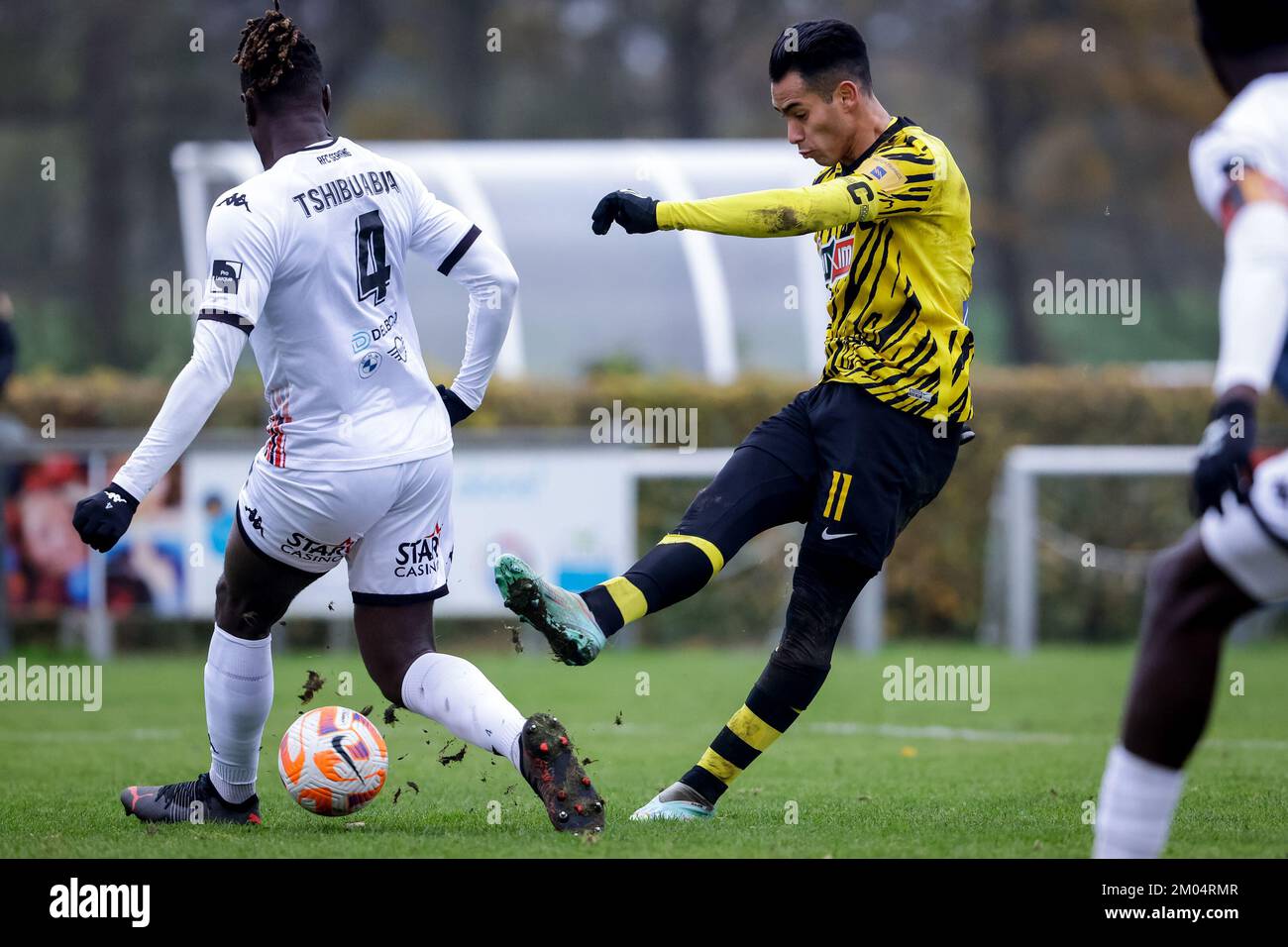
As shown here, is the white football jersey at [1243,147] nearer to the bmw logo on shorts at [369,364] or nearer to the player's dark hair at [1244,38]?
the player's dark hair at [1244,38]

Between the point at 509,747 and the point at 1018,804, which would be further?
the point at 1018,804

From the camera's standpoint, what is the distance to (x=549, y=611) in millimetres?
4746

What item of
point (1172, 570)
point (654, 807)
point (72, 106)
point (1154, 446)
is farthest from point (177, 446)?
point (72, 106)

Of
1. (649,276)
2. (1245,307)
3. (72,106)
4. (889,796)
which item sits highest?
(72,106)

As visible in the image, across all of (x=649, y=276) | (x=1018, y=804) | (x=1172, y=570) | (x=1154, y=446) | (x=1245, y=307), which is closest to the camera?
(x=1245, y=307)

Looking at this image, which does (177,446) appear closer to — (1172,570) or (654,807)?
(654,807)

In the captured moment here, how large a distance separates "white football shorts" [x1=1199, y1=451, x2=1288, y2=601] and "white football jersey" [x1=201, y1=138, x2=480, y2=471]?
95.4 inches

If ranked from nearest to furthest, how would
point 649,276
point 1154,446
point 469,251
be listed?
point 469,251 < point 1154,446 < point 649,276

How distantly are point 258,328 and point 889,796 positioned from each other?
286 cm

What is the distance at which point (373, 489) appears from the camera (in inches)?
196

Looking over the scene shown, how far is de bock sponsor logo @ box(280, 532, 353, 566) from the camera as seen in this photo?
198 inches

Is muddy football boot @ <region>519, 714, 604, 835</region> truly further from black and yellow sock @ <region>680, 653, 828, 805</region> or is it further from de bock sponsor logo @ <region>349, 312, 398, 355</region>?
de bock sponsor logo @ <region>349, 312, 398, 355</region>

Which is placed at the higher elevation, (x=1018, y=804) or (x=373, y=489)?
(x=373, y=489)

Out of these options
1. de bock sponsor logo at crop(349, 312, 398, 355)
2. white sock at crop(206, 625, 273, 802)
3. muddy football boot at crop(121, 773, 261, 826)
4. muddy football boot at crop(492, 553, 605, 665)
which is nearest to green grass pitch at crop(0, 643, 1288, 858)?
muddy football boot at crop(121, 773, 261, 826)
